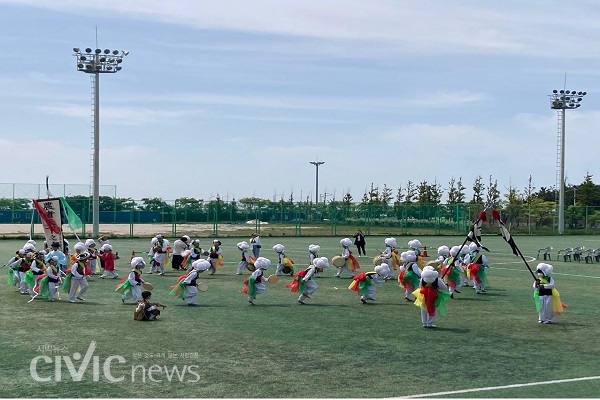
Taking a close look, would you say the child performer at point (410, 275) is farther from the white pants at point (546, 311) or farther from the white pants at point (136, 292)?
the white pants at point (136, 292)

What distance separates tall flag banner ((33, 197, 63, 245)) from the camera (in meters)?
24.9

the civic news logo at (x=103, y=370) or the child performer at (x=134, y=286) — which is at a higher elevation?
the child performer at (x=134, y=286)

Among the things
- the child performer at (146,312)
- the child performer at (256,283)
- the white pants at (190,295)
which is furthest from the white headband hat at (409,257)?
the child performer at (146,312)

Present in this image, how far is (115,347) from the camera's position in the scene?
13672 mm

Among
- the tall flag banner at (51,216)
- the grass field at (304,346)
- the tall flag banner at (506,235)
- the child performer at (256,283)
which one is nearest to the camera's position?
the grass field at (304,346)

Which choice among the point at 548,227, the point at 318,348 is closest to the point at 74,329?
the point at 318,348

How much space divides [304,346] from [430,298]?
3.23 meters

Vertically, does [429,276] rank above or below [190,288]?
above

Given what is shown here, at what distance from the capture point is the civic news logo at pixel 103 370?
1138cm

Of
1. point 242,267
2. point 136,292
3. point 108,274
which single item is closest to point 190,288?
point 136,292

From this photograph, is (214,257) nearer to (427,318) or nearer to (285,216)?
(427,318)

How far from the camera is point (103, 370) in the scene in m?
11.9

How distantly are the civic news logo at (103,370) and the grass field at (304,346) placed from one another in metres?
0.03

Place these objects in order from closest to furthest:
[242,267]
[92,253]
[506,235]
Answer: [506,235], [92,253], [242,267]
